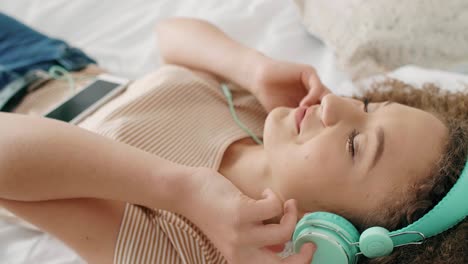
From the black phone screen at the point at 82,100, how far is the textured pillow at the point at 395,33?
67cm

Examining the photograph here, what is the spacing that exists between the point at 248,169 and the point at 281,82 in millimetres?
266

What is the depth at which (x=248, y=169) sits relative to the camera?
39.6 inches

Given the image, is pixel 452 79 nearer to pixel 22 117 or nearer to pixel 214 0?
pixel 214 0

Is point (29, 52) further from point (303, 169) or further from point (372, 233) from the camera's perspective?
point (372, 233)

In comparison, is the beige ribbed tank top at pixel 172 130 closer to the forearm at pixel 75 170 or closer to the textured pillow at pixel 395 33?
the forearm at pixel 75 170

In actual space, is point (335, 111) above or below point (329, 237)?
above

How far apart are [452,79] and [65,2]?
4.33 feet

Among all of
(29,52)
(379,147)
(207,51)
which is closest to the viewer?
(379,147)

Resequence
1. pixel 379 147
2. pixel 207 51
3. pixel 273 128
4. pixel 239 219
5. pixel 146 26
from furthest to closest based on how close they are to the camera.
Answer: pixel 146 26 → pixel 207 51 → pixel 273 128 → pixel 379 147 → pixel 239 219

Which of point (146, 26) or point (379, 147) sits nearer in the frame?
point (379, 147)

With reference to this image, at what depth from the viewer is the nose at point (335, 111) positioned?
900mm

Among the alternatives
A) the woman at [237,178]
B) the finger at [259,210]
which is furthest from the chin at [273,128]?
the finger at [259,210]

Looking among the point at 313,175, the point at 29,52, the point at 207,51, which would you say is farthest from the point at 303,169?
the point at 29,52

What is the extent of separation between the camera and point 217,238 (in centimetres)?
80
